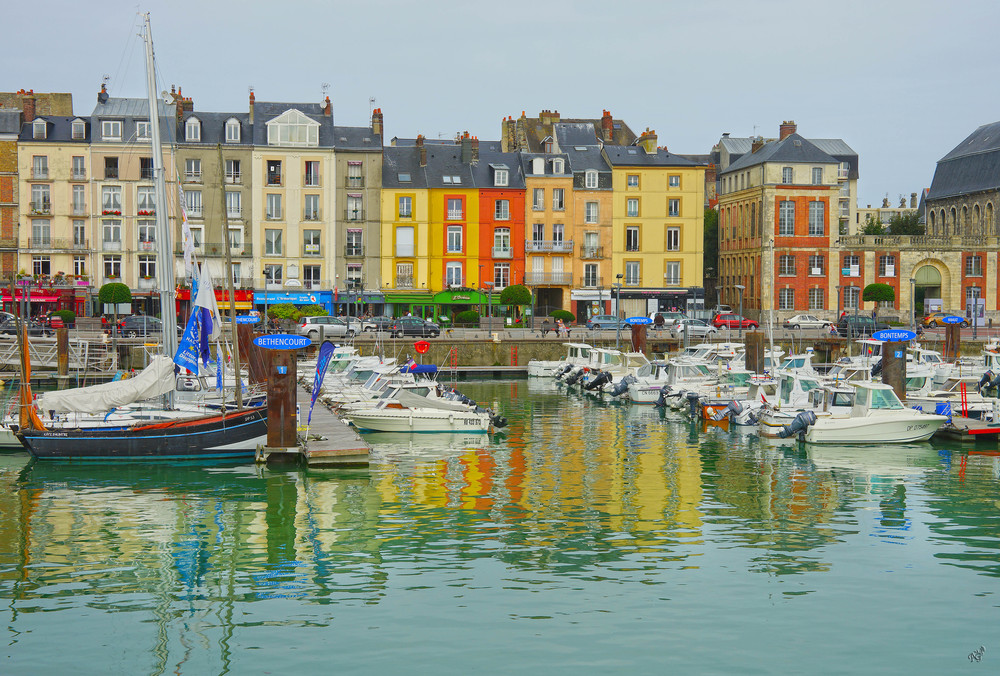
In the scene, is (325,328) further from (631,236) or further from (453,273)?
(631,236)

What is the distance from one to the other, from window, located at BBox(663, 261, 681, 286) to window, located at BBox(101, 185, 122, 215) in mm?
37901

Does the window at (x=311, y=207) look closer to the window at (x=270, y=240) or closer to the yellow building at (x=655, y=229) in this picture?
the window at (x=270, y=240)

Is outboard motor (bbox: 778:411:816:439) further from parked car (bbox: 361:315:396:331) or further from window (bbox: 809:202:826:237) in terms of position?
window (bbox: 809:202:826:237)

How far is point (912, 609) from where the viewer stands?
17344 millimetres

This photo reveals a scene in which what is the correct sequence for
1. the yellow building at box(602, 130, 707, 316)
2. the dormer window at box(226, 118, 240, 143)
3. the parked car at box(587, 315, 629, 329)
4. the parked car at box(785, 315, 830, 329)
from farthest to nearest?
the yellow building at box(602, 130, 707, 316) < the dormer window at box(226, 118, 240, 143) < the parked car at box(785, 315, 830, 329) < the parked car at box(587, 315, 629, 329)

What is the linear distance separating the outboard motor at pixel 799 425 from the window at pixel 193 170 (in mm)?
50411

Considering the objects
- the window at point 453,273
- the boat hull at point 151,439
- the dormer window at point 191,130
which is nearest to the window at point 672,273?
the window at point 453,273

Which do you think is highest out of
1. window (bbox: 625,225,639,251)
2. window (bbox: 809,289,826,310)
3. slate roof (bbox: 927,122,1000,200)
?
slate roof (bbox: 927,122,1000,200)

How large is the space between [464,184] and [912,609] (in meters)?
61.3

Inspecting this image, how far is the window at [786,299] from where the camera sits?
78.7m

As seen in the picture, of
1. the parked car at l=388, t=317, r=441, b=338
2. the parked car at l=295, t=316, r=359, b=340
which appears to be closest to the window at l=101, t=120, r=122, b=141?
the parked car at l=295, t=316, r=359, b=340

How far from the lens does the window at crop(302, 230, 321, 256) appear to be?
74312mm

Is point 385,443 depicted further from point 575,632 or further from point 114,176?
point 114,176

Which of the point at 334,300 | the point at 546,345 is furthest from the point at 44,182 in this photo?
the point at 546,345
